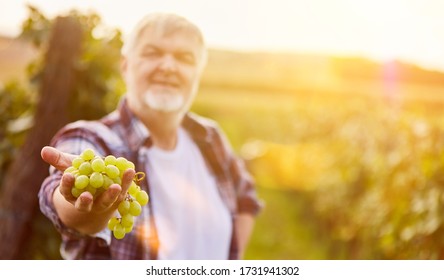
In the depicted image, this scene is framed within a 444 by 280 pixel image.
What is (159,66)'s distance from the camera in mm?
2021

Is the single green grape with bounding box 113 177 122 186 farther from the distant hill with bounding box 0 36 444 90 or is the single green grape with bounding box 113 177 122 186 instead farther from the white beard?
the distant hill with bounding box 0 36 444 90

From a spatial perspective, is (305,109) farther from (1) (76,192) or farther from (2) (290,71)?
(1) (76,192)

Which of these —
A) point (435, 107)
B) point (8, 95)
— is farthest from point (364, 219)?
point (8, 95)

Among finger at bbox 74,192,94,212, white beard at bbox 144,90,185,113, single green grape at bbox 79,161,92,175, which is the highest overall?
white beard at bbox 144,90,185,113

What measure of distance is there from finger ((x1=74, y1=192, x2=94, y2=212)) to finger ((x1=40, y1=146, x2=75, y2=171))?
0.42 ft

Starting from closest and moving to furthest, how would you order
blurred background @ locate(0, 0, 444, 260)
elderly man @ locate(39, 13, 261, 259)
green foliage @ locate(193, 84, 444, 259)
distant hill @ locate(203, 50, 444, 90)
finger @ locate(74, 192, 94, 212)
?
finger @ locate(74, 192, 94, 212) → elderly man @ locate(39, 13, 261, 259) → blurred background @ locate(0, 0, 444, 260) → green foliage @ locate(193, 84, 444, 259) → distant hill @ locate(203, 50, 444, 90)

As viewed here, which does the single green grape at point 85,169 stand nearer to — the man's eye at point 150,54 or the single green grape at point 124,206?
the single green grape at point 124,206

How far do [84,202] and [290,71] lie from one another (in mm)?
4501

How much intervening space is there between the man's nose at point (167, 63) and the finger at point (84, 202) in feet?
2.25

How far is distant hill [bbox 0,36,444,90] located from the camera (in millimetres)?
4184

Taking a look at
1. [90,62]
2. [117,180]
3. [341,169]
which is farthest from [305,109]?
[117,180]

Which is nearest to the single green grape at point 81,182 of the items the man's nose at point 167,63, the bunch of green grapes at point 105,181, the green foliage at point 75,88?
the bunch of green grapes at point 105,181

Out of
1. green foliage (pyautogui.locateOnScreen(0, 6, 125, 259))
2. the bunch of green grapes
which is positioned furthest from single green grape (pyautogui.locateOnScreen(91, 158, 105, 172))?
green foliage (pyautogui.locateOnScreen(0, 6, 125, 259))

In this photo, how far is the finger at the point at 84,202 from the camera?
142 centimetres
